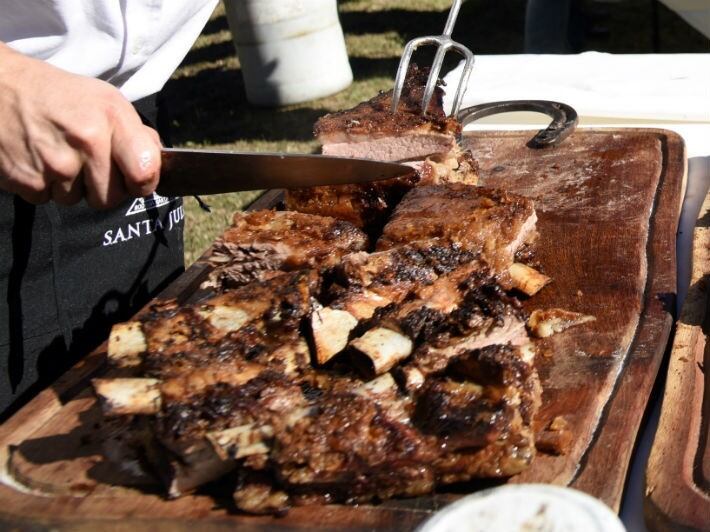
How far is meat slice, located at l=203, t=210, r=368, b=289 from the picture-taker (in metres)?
2.79

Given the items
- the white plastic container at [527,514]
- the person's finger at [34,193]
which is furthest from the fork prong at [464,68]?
the white plastic container at [527,514]

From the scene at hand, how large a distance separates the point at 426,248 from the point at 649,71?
2.32 m

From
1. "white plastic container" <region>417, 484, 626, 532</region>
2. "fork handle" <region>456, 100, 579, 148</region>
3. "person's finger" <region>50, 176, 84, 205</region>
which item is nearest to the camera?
"white plastic container" <region>417, 484, 626, 532</region>

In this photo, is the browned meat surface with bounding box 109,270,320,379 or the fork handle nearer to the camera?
the browned meat surface with bounding box 109,270,320,379

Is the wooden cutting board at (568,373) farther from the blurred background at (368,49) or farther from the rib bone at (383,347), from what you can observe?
the blurred background at (368,49)

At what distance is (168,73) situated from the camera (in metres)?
3.41

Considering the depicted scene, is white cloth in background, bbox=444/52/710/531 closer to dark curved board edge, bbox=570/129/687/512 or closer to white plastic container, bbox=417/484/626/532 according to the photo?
dark curved board edge, bbox=570/129/687/512

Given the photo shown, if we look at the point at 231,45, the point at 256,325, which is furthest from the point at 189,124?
the point at 256,325

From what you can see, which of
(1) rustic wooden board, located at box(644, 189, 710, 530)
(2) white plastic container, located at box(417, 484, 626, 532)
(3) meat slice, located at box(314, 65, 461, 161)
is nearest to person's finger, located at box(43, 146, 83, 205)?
(3) meat slice, located at box(314, 65, 461, 161)

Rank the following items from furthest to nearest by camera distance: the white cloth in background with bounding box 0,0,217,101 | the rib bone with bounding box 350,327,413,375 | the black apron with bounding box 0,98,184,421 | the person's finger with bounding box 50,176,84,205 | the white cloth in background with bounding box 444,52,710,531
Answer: the white cloth in background with bounding box 444,52,710,531 → the black apron with bounding box 0,98,184,421 → the white cloth in background with bounding box 0,0,217,101 → the person's finger with bounding box 50,176,84,205 → the rib bone with bounding box 350,327,413,375

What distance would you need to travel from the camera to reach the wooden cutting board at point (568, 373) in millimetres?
1901

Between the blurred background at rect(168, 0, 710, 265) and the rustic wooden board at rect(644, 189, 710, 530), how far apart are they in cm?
480

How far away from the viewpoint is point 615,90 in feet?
13.7

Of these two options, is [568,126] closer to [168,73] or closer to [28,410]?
[168,73]
